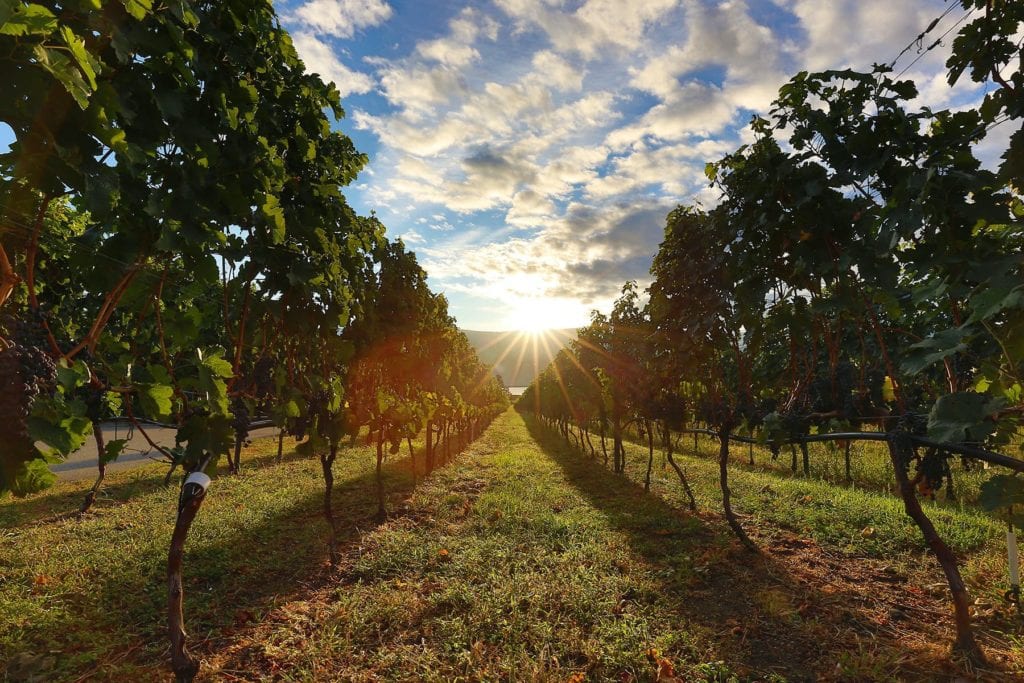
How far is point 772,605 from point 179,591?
631cm

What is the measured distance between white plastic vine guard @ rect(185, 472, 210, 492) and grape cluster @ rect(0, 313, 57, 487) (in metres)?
1.94

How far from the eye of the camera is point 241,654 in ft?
15.4

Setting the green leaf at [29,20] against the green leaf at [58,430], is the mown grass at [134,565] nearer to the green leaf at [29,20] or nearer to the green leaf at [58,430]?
the green leaf at [58,430]

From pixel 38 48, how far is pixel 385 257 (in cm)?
884

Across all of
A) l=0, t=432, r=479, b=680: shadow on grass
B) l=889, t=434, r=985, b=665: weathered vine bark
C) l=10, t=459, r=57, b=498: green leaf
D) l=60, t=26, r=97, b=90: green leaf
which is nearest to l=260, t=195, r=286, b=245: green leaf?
l=60, t=26, r=97, b=90: green leaf

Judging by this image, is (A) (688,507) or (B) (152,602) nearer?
(B) (152,602)

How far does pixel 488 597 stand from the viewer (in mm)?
5688

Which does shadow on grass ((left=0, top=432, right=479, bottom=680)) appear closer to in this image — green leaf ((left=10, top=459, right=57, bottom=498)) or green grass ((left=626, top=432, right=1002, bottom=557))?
green leaf ((left=10, top=459, right=57, bottom=498))

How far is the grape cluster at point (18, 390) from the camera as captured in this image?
1.86 m

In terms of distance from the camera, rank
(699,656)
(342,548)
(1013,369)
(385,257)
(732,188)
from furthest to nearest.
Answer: (385,257) < (342,548) < (732,188) < (699,656) < (1013,369)

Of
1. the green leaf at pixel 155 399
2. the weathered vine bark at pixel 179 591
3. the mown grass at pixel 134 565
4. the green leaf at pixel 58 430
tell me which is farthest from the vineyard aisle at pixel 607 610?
the green leaf at pixel 58 430

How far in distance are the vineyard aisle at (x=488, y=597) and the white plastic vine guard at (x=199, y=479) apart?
1958 millimetres

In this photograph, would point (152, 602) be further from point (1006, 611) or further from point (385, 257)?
point (1006, 611)

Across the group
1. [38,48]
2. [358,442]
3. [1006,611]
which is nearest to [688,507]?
[1006,611]
